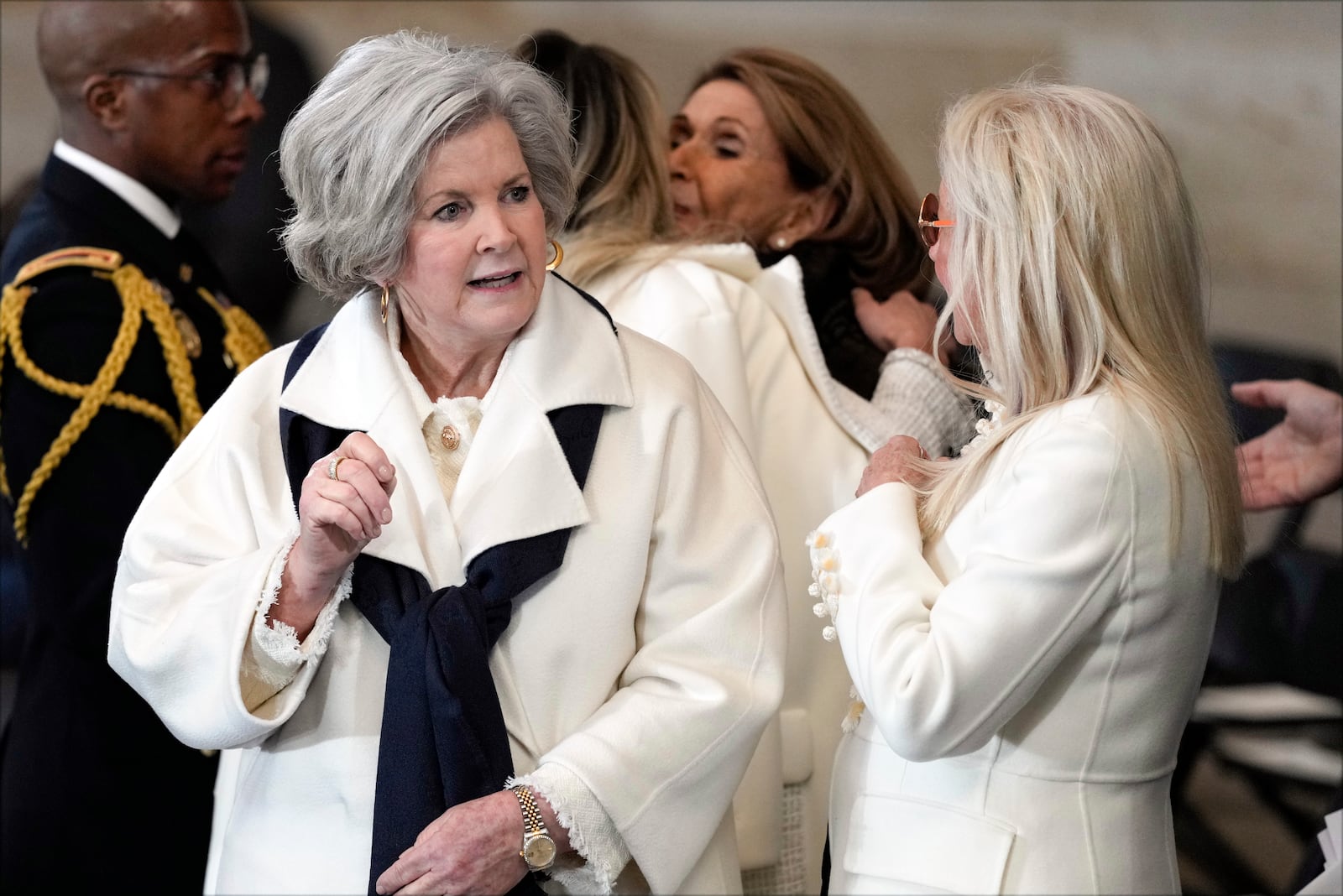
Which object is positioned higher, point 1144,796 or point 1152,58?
point 1152,58

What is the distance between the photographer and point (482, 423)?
1951 millimetres

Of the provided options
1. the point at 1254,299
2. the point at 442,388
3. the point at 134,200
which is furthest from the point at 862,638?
the point at 1254,299

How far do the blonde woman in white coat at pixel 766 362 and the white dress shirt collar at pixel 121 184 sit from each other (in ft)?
2.69

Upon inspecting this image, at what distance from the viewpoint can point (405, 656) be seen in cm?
181

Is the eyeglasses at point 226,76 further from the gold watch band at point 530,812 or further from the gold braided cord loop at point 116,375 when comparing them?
the gold watch band at point 530,812

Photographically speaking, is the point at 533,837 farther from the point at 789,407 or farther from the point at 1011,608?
the point at 789,407

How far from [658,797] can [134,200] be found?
173 centimetres

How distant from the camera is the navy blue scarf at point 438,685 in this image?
179cm

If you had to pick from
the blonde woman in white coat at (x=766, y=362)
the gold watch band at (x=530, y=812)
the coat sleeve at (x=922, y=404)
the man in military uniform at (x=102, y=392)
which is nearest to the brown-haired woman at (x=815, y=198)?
the coat sleeve at (x=922, y=404)

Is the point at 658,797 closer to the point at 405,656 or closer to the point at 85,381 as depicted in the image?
the point at 405,656

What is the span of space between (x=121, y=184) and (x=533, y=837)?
1.74 metres

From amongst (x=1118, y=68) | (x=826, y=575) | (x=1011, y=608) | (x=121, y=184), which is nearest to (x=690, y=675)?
(x=826, y=575)

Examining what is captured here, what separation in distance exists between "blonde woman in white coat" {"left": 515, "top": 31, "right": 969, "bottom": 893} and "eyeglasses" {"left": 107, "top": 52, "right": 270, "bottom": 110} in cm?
65

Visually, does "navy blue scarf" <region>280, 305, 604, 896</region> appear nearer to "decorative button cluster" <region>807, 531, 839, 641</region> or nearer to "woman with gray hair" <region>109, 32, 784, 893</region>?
"woman with gray hair" <region>109, 32, 784, 893</region>
